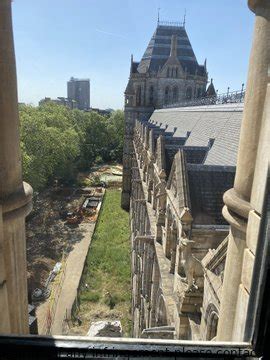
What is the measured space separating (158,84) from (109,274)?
112ft

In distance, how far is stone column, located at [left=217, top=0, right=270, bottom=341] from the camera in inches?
117

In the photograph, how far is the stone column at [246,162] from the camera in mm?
2982

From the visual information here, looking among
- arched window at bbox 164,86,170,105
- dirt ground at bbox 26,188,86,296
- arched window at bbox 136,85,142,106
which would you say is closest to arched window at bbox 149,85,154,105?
arched window at bbox 136,85,142,106

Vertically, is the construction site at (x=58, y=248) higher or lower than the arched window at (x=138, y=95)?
lower

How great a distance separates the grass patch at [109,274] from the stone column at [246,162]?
20.4m

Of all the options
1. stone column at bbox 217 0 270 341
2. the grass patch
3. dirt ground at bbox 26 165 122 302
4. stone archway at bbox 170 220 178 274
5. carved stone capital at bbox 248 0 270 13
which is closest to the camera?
carved stone capital at bbox 248 0 270 13

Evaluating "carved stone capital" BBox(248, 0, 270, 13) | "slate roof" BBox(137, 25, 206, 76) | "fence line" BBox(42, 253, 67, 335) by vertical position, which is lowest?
"fence line" BBox(42, 253, 67, 335)

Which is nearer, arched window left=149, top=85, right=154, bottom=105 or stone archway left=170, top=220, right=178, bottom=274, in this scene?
stone archway left=170, top=220, right=178, bottom=274

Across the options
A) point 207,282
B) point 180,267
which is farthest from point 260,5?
point 180,267

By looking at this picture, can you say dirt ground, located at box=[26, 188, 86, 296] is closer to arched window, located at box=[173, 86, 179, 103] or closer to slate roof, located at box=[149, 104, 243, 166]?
slate roof, located at box=[149, 104, 243, 166]

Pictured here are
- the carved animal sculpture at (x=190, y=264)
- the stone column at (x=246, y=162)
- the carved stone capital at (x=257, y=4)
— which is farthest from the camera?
the carved animal sculpture at (x=190, y=264)

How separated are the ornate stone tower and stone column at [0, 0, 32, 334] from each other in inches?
1777

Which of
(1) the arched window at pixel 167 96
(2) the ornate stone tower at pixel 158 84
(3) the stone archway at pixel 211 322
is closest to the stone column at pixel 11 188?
(3) the stone archway at pixel 211 322

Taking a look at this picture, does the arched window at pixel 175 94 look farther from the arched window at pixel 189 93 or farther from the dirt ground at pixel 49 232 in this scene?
the dirt ground at pixel 49 232
